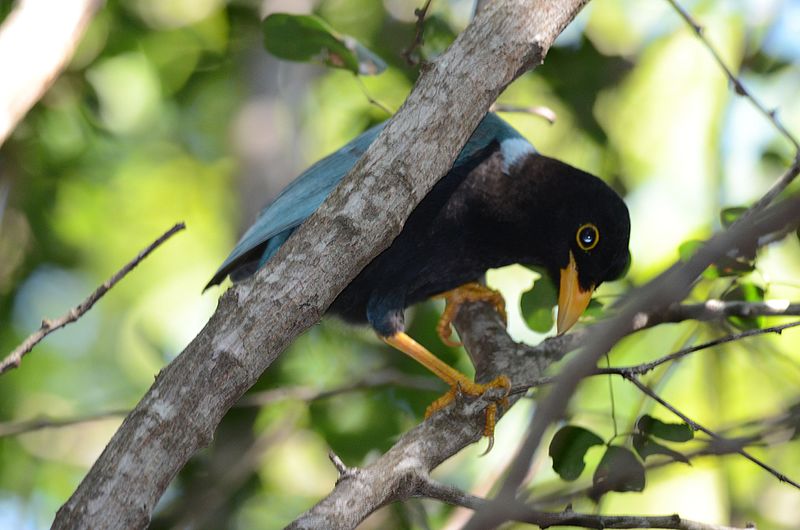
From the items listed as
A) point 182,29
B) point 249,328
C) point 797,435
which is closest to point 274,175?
point 182,29

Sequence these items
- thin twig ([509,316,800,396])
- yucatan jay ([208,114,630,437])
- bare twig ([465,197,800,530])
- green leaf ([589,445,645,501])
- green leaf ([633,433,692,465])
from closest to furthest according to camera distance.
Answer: bare twig ([465,197,800,530]) < thin twig ([509,316,800,396]) < green leaf ([589,445,645,501]) < green leaf ([633,433,692,465]) < yucatan jay ([208,114,630,437])

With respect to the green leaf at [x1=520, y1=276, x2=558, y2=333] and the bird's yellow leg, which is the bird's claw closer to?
the bird's yellow leg

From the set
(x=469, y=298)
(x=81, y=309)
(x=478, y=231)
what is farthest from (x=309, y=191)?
(x=81, y=309)

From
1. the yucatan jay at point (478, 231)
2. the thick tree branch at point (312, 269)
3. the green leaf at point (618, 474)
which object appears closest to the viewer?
the thick tree branch at point (312, 269)

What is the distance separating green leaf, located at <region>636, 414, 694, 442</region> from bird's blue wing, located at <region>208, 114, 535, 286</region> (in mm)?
1607

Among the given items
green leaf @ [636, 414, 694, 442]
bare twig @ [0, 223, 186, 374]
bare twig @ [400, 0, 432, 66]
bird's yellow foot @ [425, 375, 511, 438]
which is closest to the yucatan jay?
bird's yellow foot @ [425, 375, 511, 438]

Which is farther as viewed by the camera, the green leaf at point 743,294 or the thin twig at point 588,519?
the green leaf at point 743,294

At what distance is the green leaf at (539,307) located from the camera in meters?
4.27

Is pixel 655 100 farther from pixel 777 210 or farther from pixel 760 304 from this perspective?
pixel 777 210

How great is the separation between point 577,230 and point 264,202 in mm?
1947

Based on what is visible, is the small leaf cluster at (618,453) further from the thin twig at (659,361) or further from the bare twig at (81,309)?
the bare twig at (81,309)

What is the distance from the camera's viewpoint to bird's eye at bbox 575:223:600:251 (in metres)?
4.28

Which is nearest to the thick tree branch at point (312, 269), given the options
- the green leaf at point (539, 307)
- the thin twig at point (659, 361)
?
the thin twig at point (659, 361)

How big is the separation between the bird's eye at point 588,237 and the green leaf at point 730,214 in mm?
644
